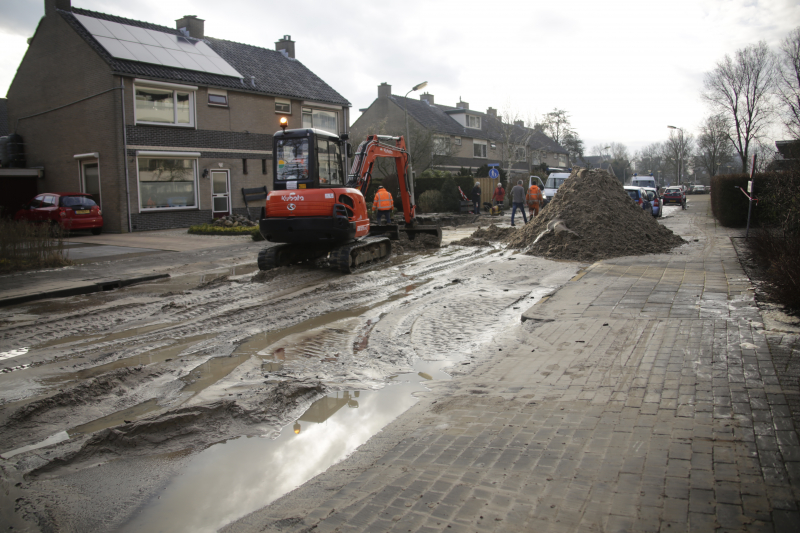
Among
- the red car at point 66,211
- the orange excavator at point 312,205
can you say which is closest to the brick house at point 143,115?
the red car at point 66,211

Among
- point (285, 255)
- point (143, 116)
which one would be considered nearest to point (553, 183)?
point (143, 116)

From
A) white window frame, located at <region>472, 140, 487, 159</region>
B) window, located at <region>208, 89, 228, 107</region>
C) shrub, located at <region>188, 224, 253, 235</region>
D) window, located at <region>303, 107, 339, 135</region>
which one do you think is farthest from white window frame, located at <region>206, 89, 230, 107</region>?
white window frame, located at <region>472, 140, 487, 159</region>

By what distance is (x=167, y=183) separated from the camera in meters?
23.6

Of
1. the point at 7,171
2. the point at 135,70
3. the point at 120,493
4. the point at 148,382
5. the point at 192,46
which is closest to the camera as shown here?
the point at 120,493

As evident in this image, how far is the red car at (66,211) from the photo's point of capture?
19953 millimetres

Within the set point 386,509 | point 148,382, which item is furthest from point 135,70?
point 386,509

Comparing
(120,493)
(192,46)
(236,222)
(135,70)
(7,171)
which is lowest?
(120,493)

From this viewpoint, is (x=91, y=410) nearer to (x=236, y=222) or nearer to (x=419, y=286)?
(x=419, y=286)

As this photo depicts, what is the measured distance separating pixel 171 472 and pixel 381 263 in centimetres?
989

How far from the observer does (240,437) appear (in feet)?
14.2

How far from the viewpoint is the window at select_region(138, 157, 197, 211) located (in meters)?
22.7

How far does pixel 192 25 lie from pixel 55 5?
20.1 feet

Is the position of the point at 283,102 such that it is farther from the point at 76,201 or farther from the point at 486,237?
the point at 486,237

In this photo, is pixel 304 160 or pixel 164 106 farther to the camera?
pixel 164 106
